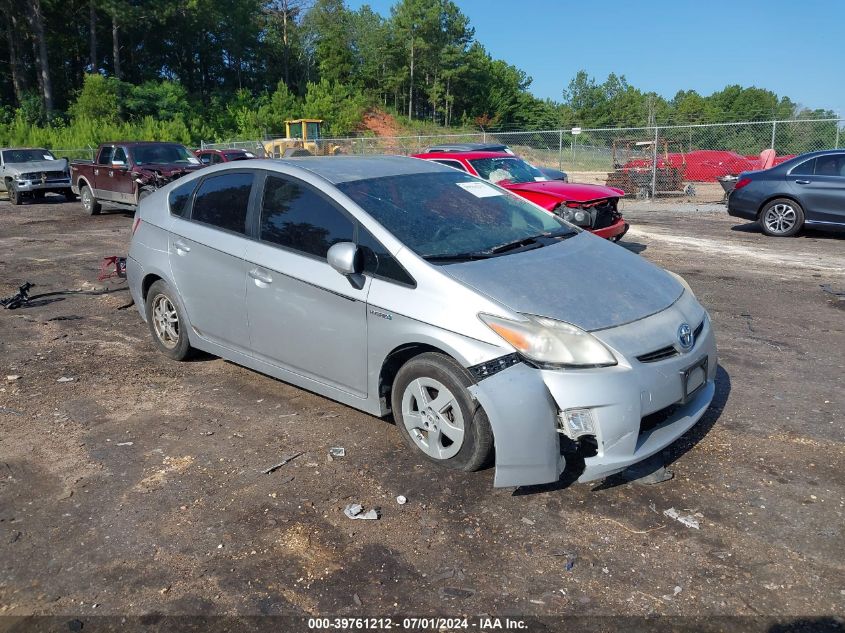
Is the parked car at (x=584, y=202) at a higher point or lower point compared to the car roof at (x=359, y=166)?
lower

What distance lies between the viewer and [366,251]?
399 centimetres

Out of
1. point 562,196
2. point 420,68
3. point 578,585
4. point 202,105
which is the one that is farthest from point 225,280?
point 420,68

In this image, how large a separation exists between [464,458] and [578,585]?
949 millimetres

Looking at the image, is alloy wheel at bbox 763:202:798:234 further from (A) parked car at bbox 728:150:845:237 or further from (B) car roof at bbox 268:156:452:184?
(B) car roof at bbox 268:156:452:184

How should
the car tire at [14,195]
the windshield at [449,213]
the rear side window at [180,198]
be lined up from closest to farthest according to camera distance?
1. the windshield at [449,213]
2. the rear side window at [180,198]
3. the car tire at [14,195]

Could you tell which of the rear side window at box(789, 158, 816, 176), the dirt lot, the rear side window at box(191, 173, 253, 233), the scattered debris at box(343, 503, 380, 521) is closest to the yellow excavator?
the rear side window at box(789, 158, 816, 176)

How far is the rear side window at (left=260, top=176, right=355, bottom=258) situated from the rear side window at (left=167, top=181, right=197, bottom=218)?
1.01 m

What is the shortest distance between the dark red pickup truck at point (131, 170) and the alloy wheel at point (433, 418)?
12590 millimetres

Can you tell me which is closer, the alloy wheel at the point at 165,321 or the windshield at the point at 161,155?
the alloy wheel at the point at 165,321

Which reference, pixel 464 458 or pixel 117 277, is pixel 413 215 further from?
pixel 117 277

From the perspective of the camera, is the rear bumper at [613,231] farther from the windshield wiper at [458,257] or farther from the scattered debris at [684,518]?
the scattered debris at [684,518]

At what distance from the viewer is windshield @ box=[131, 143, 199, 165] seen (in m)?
15.9

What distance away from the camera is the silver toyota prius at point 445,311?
10.9 ft

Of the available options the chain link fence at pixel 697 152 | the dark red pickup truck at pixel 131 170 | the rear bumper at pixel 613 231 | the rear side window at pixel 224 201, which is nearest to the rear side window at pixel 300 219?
the rear side window at pixel 224 201
